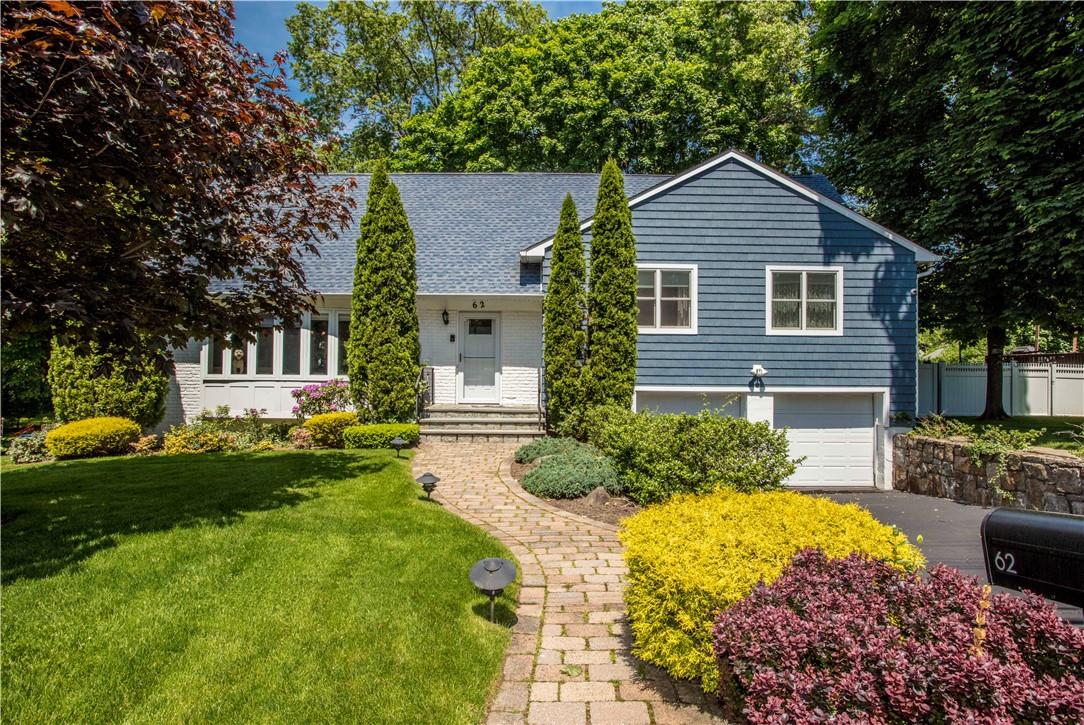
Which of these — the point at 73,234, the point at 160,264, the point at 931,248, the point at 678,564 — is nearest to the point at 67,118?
the point at 73,234

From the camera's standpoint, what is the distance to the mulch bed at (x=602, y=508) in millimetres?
6707

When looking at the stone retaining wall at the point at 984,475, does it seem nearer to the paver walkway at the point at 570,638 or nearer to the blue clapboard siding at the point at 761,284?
the blue clapboard siding at the point at 761,284

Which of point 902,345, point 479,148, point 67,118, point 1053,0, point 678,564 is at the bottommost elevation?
point 678,564

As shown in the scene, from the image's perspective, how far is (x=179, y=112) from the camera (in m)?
5.10

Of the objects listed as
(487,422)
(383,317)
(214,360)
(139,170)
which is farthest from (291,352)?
(139,170)

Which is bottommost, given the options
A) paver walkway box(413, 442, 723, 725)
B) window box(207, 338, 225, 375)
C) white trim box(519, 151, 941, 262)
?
paver walkway box(413, 442, 723, 725)

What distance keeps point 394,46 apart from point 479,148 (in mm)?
9660

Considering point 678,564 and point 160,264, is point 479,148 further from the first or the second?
point 678,564

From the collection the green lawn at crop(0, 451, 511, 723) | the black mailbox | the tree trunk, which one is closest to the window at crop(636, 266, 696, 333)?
the green lawn at crop(0, 451, 511, 723)

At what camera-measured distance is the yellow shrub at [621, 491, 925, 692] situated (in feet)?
9.98

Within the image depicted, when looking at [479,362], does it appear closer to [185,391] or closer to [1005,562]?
[185,391]

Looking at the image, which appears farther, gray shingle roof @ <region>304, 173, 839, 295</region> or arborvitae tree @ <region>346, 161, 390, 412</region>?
gray shingle roof @ <region>304, 173, 839, 295</region>

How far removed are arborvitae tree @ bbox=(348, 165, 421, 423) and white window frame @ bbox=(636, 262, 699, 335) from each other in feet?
17.0

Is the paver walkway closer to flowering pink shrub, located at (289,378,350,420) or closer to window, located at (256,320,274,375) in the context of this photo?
flowering pink shrub, located at (289,378,350,420)
